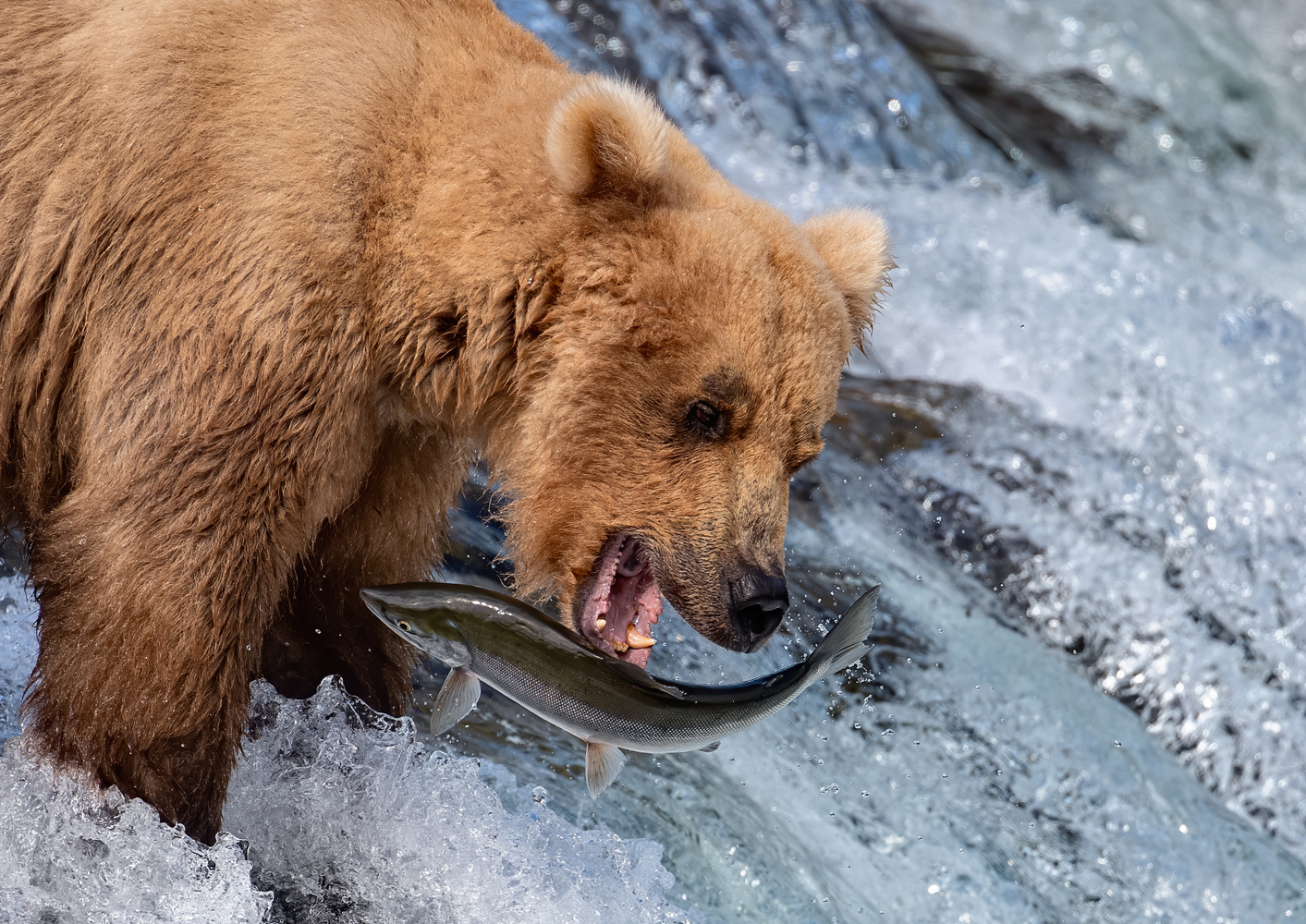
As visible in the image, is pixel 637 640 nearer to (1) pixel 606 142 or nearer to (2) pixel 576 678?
(2) pixel 576 678

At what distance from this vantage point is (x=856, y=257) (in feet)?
11.3

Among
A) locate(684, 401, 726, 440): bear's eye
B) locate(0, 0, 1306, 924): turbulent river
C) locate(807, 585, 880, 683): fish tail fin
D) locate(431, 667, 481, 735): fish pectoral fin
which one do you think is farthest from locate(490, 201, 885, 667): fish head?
locate(0, 0, 1306, 924): turbulent river

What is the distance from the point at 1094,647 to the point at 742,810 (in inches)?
89.9

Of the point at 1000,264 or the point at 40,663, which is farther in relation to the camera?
the point at 1000,264

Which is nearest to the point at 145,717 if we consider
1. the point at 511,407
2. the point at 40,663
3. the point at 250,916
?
the point at 40,663

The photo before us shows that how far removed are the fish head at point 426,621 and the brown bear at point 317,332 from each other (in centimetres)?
27

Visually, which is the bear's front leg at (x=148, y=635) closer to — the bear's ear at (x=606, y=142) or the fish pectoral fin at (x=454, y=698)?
the fish pectoral fin at (x=454, y=698)

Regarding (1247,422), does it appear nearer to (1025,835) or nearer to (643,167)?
(1025,835)

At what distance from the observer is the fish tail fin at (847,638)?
309 cm

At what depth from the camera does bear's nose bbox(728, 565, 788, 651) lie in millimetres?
3004

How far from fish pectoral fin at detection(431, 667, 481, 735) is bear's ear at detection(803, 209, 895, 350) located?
124 cm

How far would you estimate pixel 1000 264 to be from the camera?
837cm

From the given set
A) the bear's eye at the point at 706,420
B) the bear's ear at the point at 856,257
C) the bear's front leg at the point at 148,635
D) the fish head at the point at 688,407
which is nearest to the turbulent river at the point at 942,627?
the bear's front leg at the point at 148,635

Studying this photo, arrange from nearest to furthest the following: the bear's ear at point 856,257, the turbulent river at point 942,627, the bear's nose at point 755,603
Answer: the bear's nose at point 755,603, the bear's ear at point 856,257, the turbulent river at point 942,627
